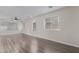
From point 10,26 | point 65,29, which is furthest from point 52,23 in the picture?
point 10,26

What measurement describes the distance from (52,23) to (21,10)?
656 millimetres

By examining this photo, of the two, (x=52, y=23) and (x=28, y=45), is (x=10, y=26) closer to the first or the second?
(x=28, y=45)

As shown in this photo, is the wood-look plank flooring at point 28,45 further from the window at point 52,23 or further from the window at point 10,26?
the window at point 52,23

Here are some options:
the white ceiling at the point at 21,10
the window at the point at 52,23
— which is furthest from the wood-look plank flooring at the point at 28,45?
the white ceiling at the point at 21,10

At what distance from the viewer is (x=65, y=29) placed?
2.43 metres

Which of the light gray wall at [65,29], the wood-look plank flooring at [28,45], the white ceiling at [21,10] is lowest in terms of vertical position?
the wood-look plank flooring at [28,45]

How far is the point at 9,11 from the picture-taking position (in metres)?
2.45

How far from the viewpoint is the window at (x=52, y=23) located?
2465mm

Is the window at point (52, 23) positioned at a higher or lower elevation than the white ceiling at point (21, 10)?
lower

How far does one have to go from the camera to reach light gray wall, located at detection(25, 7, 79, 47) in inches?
95.4

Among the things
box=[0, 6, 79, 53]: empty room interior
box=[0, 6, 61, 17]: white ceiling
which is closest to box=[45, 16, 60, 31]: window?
box=[0, 6, 79, 53]: empty room interior
